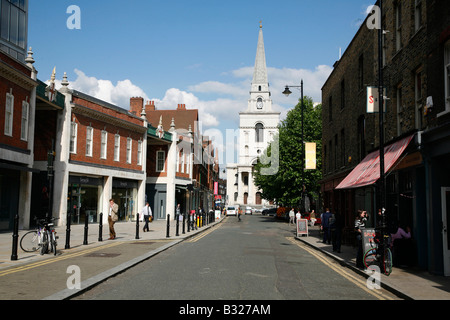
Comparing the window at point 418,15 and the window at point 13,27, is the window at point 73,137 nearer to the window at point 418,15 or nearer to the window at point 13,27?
the window at point 13,27

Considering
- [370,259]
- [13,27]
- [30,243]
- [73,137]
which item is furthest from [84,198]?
[370,259]

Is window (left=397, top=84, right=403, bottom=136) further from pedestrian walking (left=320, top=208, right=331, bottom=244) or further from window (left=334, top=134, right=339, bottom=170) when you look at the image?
window (left=334, top=134, right=339, bottom=170)

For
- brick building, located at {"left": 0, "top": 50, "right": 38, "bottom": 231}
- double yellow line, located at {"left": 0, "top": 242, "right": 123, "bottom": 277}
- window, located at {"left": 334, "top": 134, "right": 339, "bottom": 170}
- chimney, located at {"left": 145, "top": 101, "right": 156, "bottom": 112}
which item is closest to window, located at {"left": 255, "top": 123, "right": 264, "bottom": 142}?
chimney, located at {"left": 145, "top": 101, "right": 156, "bottom": 112}

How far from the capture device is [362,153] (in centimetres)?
2167

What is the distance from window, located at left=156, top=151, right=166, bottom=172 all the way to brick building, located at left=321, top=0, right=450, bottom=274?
2754 cm

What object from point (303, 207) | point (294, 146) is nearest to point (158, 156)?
point (294, 146)

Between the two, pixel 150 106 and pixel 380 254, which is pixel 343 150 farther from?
pixel 150 106

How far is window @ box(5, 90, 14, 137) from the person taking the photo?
2262cm

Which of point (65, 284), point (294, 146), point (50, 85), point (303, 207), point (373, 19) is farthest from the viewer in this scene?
point (294, 146)

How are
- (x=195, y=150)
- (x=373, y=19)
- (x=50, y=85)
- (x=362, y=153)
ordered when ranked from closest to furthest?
1. (x=373, y=19)
2. (x=362, y=153)
3. (x=50, y=85)
4. (x=195, y=150)

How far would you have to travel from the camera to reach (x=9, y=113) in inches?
902

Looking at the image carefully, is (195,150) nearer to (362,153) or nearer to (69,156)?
(69,156)

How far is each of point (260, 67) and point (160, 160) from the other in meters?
77.8

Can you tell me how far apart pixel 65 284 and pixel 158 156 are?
38.6 meters
